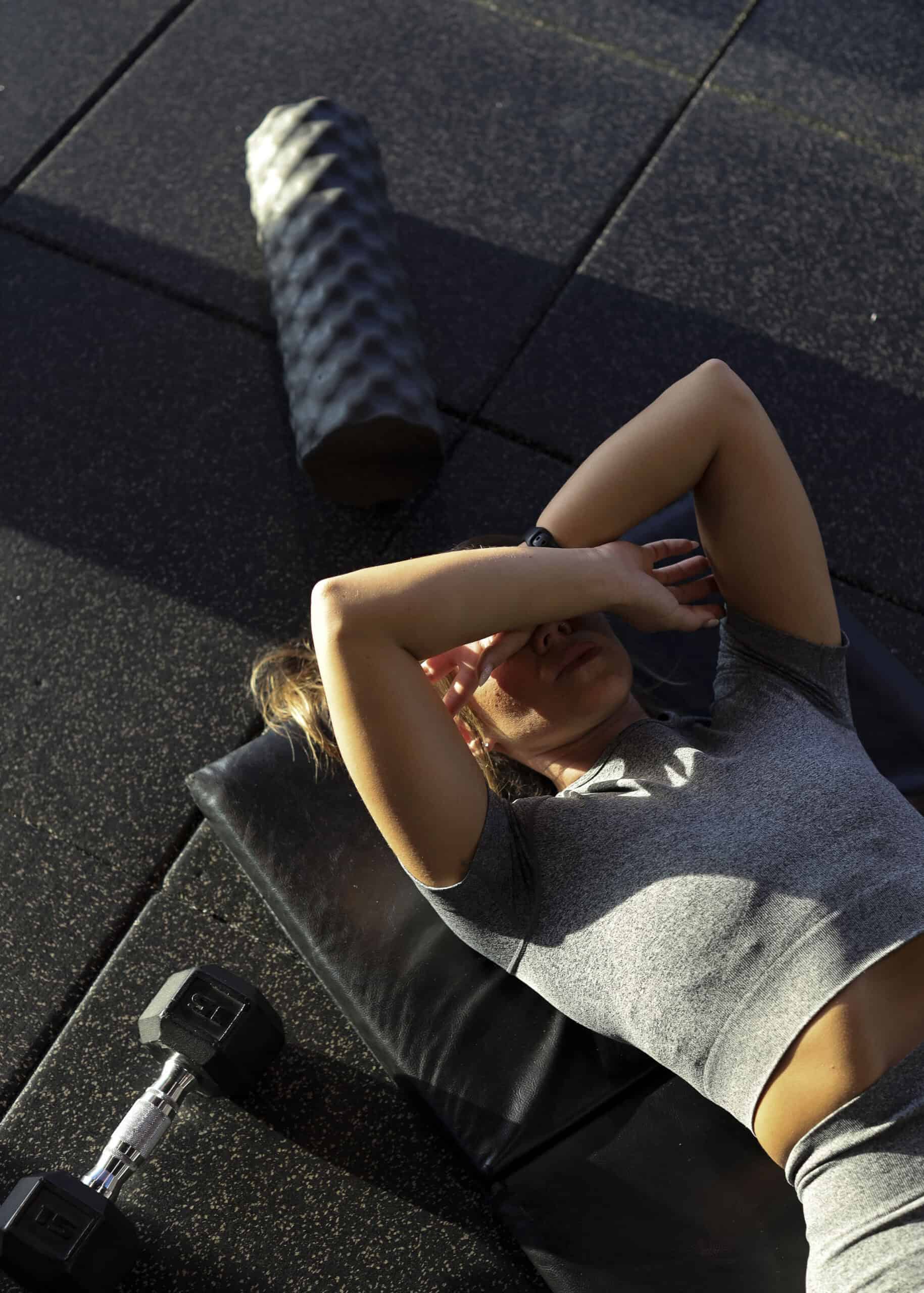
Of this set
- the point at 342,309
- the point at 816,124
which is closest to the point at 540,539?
the point at 342,309

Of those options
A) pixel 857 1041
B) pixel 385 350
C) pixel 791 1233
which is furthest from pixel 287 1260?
pixel 385 350

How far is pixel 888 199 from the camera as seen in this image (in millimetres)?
2729

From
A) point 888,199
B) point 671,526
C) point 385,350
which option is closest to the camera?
point 671,526

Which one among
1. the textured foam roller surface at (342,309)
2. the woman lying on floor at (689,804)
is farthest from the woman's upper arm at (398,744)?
the textured foam roller surface at (342,309)

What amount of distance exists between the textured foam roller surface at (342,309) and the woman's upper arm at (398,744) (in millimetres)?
758

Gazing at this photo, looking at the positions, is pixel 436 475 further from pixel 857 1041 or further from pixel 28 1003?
pixel 857 1041

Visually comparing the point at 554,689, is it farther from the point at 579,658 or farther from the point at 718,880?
the point at 718,880

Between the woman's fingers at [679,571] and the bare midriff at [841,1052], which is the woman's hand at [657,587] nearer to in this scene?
the woman's fingers at [679,571]

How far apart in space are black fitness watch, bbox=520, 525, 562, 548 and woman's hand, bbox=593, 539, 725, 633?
68 mm

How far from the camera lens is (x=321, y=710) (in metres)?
1.83

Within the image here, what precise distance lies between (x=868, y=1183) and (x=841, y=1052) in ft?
0.49

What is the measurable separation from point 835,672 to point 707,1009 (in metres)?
0.51

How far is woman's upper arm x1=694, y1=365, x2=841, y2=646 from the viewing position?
1585 millimetres

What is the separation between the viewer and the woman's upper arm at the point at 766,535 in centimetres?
158
